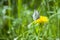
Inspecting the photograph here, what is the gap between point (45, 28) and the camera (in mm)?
1218

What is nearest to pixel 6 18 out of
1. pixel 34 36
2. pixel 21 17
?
pixel 21 17

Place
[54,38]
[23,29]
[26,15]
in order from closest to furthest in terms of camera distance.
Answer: [54,38] → [23,29] → [26,15]

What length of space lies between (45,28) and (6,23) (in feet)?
3.01

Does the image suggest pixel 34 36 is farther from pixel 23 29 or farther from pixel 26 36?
pixel 23 29

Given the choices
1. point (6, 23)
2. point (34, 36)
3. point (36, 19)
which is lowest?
point (6, 23)

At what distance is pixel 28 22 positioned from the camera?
188cm

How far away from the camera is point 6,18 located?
2.03 m

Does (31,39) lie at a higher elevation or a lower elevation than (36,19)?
lower

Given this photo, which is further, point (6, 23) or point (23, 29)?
point (6, 23)

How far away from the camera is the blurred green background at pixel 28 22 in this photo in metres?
1.24

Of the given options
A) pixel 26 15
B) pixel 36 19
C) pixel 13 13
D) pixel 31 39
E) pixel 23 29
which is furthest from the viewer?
pixel 13 13

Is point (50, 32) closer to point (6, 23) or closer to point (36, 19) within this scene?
point (36, 19)

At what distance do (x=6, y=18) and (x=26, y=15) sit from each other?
30cm

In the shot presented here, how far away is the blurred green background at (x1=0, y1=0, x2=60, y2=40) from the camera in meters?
1.24
